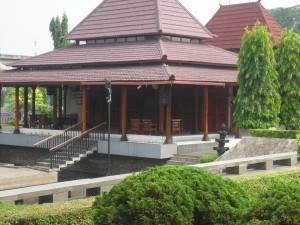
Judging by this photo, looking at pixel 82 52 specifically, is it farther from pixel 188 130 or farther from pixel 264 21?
pixel 264 21

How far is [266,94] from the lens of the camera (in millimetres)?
25703

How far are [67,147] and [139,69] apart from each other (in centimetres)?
494

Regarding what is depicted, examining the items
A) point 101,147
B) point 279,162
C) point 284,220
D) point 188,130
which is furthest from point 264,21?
point 284,220

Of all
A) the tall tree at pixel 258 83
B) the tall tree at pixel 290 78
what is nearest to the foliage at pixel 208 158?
the tall tree at pixel 258 83

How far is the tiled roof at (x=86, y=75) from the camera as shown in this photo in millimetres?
24703

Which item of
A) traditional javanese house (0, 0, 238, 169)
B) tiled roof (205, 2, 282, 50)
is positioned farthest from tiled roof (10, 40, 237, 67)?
tiled roof (205, 2, 282, 50)

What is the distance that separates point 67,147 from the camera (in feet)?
82.0

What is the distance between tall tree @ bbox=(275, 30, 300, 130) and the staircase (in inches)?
352

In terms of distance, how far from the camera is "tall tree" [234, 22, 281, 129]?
84.3 feet

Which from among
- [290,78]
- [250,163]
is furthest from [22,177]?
[290,78]

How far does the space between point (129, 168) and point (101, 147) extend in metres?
1.76

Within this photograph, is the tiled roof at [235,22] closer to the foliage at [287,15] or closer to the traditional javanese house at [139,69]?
the traditional javanese house at [139,69]

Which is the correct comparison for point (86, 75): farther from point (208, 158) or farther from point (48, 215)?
point (48, 215)

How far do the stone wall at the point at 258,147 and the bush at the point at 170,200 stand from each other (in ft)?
43.8
